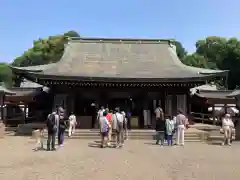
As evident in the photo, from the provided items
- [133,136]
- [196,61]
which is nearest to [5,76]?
[196,61]

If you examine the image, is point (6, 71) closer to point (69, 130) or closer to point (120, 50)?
point (120, 50)

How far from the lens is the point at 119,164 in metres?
10.5

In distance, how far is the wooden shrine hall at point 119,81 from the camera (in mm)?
20733

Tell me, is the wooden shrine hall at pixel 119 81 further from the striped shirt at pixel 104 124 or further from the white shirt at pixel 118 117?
the striped shirt at pixel 104 124

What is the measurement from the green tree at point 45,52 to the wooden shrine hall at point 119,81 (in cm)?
2953

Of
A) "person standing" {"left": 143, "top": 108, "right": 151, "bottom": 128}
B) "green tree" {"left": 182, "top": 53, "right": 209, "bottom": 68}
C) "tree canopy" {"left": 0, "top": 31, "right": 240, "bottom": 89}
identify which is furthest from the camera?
"green tree" {"left": 182, "top": 53, "right": 209, "bottom": 68}

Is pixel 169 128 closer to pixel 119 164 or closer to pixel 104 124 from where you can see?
pixel 104 124

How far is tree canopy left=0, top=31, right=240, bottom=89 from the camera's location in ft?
149

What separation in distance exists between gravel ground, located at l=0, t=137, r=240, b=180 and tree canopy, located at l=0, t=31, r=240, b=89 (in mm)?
29334

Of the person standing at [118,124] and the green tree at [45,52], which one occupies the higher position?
the green tree at [45,52]

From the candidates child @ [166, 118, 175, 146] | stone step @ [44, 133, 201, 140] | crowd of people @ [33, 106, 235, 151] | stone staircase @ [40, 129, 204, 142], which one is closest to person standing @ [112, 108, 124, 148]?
crowd of people @ [33, 106, 235, 151]

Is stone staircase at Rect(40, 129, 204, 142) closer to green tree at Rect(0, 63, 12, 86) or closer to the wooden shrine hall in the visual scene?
the wooden shrine hall

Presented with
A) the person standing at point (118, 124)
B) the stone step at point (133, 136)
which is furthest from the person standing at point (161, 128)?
the stone step at point (133, 136)

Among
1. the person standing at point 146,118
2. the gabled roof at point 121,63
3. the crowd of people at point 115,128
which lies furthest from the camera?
the person standing at point 146,118
